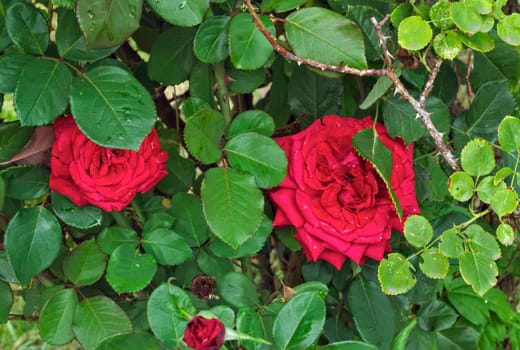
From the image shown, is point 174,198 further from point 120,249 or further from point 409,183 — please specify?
point 409,183

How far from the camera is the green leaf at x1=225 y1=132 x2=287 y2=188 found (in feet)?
2.60

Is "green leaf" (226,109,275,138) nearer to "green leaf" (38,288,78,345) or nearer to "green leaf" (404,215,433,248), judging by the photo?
"green leaf" (404,215,433,248)

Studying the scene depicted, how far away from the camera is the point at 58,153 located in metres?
0.78

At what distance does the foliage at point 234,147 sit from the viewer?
72 centimetres

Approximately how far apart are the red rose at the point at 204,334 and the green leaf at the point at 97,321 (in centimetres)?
38

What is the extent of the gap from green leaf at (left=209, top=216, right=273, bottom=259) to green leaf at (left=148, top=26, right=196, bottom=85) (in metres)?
0.22

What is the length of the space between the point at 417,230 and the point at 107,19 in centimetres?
41

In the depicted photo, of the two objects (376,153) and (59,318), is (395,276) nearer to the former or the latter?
(376,153)

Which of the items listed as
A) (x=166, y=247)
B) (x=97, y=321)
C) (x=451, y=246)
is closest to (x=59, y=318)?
(x=97, y=321)

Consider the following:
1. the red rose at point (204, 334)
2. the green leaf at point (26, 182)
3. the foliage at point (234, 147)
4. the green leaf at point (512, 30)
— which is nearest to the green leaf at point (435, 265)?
the foliage at point (234, 147)

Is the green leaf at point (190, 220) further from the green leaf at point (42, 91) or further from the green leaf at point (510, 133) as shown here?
the green leaf at point (510, 133)

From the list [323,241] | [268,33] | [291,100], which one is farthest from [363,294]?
[268,33]

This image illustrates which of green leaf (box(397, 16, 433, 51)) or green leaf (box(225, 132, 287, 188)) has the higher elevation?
green leaf (box(397, 16, 433, 51))

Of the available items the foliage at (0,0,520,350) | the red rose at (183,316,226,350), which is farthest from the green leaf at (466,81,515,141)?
the red rose at (183,316,226,350)
